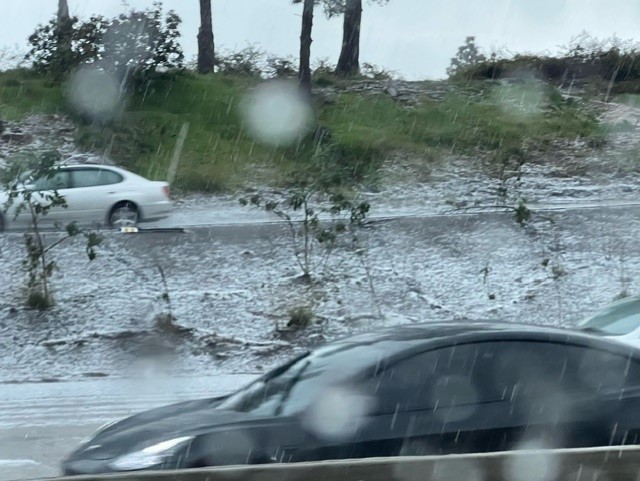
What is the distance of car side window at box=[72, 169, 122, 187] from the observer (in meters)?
20.1

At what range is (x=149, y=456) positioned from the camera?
6.10 metres

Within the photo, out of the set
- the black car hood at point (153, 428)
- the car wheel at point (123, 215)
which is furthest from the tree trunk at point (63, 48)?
the black car hood at point (153, 428)

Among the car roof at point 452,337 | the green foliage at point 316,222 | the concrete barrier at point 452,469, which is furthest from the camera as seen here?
the green foliage at point 316,222

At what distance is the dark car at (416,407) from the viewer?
19.8ft

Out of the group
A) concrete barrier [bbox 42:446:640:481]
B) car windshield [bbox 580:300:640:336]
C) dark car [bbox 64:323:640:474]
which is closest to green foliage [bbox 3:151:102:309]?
car windshield [bbox 580:300:640:336]

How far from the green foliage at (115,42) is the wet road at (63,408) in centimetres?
1960

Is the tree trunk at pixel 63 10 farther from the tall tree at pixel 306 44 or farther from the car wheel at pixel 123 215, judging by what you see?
the car wheel at pixel 123 215

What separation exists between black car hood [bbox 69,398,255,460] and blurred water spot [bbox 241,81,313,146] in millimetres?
23255

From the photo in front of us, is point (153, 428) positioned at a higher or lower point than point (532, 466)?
lower

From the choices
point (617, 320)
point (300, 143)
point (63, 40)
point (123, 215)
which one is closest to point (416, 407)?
point (617, 320)

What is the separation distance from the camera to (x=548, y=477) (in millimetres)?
4703

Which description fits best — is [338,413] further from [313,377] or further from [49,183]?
[49,183]

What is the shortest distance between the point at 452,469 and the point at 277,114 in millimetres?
27397

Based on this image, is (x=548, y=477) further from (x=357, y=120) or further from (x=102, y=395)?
(x=357, y=120)
